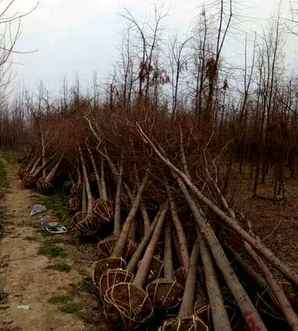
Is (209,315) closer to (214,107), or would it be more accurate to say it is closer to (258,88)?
(214,107)

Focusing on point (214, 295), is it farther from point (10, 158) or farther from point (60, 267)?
point (10, 158)

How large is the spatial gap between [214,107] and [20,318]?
342 inches

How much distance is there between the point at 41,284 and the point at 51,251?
4.53 ft

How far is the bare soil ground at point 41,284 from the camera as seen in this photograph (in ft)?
13.7

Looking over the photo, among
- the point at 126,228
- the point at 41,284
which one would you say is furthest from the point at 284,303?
the point at 41,284

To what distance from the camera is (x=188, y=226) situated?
605 centimetres

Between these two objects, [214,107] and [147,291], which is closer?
[147,291]

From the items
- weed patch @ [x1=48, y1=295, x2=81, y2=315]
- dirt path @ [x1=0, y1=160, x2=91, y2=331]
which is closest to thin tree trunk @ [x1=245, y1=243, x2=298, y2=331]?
dirt path @ [x1=0, y1=160, x2=91, y2=331]

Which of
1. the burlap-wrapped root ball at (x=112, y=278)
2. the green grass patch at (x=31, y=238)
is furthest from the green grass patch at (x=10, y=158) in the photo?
the burlap-wrapped root ball at (x=112, y=278)

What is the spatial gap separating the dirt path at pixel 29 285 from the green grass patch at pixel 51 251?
8cm

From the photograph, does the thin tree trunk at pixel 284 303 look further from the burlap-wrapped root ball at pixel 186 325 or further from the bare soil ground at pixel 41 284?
the bare soil ground at pixel 41 284

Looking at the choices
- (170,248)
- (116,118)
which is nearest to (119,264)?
(170,248)

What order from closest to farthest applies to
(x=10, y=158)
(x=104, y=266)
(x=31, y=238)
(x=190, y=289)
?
1. (x=190, y=289)
2. (x=104, y=266)
3. (x=31, y=238)
4. (x=10, y=158)

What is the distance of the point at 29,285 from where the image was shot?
5055 mm
